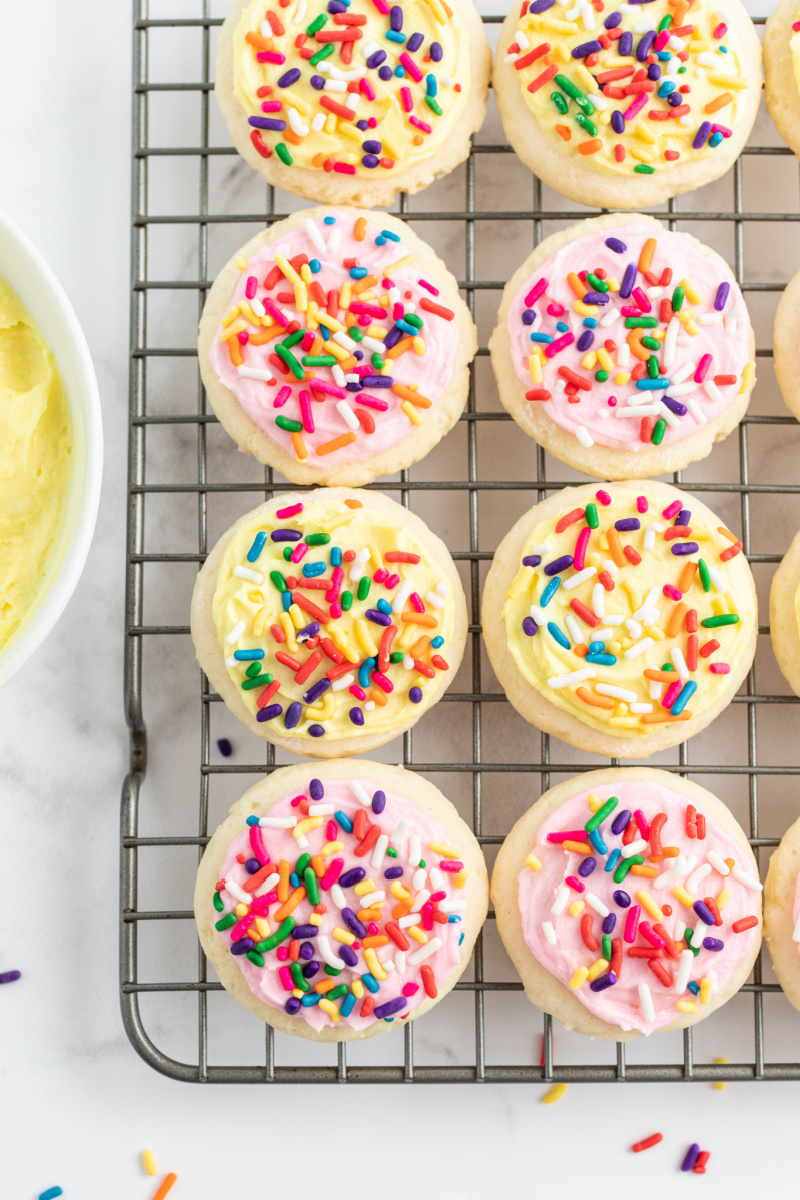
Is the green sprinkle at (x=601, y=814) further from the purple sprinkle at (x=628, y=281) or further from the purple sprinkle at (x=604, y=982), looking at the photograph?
the purple sprinkle at (x=628, y=281)

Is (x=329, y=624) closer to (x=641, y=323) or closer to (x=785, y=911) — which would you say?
(x=641, y=323)

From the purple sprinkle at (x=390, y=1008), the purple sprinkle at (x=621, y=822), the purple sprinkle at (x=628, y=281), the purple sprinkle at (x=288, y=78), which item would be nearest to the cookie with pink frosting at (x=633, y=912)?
the purple sprinkle at (x=621, y=822)

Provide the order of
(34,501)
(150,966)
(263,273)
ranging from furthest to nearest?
(150,966) < (263,273) < (34,501)

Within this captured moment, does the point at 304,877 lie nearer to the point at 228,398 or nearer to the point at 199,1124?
the point at 199,1124

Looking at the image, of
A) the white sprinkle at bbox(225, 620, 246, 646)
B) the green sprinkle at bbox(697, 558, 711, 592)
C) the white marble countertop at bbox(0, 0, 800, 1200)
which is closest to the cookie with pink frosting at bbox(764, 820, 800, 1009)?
the white marble countertop at bbox(0, 0, 800, 1200)

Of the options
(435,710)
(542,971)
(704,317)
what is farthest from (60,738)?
(704,317)

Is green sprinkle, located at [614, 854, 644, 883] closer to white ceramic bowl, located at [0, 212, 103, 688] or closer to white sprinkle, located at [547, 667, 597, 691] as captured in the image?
white sprinkle, located at [547, 667, 597, 691]
